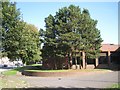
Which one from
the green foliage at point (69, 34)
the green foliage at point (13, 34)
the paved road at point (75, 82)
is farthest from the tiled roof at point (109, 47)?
the green foliage at point (13, 34)

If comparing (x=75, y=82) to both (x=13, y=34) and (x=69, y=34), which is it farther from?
(x=69, y=34)

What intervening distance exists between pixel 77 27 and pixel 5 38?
19969 millimetres

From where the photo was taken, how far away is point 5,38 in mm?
22781

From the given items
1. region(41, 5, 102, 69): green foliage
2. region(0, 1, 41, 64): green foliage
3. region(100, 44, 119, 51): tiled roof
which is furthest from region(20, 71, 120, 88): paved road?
region(100, 44, 119, 51): tiled roof

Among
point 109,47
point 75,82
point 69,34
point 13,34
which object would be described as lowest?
point 75,82

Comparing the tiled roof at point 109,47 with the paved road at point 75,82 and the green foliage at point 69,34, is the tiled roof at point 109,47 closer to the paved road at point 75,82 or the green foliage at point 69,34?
the green foliage at point 69,34

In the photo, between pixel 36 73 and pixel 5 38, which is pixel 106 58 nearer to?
pixel 36 73

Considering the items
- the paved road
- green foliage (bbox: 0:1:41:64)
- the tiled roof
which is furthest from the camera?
the tiled roof

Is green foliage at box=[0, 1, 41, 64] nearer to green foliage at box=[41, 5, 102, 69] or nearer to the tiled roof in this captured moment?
green foliage at box=[41, 5, 102, 69]

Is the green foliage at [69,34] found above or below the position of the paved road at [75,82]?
above

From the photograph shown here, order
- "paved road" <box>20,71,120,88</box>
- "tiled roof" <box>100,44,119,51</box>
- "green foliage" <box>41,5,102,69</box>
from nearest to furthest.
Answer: "paved road" <box>20,71,120,88</box>, "green foliage" <box>41,5,102,69</box>, "tiled roof" <box>100,44,119,51</box>

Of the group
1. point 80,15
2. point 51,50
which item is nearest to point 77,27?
point 80,15

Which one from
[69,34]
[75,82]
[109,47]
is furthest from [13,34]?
[109,47]

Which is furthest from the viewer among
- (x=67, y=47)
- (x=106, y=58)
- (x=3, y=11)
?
(x=106, y=58)
